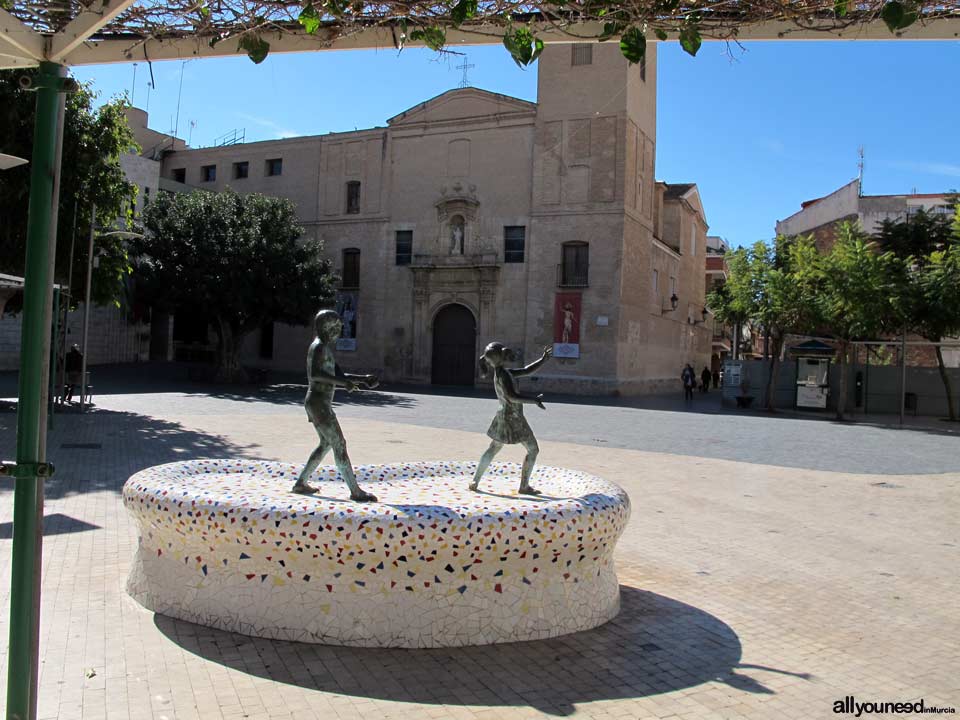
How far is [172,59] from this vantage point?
10.5 ft

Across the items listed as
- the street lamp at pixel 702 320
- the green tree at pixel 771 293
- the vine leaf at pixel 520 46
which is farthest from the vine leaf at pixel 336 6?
the street lamp at pixel 702 320

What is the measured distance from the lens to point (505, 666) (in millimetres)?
4332

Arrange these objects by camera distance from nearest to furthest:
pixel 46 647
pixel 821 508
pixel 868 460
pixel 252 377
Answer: pixel 46 647, pixel 821 508, pixel 868 460, pixel 252 377

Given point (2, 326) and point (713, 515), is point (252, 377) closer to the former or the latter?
point (2, 326)

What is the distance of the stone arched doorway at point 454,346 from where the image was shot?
35.0 m

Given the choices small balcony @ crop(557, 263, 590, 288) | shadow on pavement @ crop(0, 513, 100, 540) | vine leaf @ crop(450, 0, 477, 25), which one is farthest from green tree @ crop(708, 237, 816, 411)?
vine leaf @ crop(450, 0, 477, 25)

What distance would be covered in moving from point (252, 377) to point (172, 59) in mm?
29598

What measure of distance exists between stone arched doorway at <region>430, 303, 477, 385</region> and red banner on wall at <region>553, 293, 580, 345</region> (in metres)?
3.99

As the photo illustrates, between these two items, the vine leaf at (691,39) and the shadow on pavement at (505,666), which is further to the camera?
the shadow on pavement at (505,666)

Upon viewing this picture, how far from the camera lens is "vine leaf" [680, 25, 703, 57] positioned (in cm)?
285

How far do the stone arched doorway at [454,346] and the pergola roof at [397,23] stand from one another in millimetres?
31587

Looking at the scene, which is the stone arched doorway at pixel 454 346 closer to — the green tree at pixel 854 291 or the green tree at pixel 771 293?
the green tree at pixel 771 293

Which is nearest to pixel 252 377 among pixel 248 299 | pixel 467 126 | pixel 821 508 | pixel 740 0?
pixel 248 299

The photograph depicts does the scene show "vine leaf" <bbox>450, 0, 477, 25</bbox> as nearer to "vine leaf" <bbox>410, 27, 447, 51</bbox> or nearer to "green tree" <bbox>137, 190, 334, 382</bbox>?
"vine leaf" <bbox>410, 27, 447, 51</bbox>
